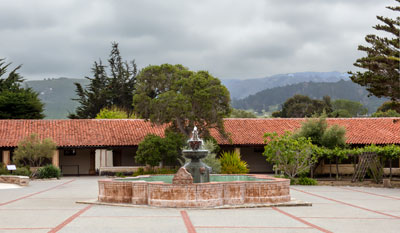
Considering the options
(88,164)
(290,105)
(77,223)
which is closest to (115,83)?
(88,164)

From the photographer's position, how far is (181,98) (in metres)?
30.4

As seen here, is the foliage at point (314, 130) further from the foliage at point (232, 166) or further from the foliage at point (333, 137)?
the foliage at point (232, 166)

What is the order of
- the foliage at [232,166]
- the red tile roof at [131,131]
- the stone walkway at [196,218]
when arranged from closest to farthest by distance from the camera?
the stone walkway at [196,218] → the foliage at [232,166] → the red tile roof at [131,131]

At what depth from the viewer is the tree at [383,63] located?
22.9 m

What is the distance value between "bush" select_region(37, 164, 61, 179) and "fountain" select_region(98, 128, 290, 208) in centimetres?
1512

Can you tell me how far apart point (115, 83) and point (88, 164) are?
910 inches

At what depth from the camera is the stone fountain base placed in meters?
13.3

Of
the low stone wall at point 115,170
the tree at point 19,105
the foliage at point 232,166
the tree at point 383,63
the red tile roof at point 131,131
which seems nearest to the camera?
the tree at point 383,63

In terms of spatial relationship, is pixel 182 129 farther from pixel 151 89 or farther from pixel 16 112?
pixel 16 112

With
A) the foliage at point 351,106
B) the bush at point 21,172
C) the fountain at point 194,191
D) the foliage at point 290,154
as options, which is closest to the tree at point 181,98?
the foliage at point 290,154

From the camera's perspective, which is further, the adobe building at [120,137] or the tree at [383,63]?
the adobe building at [120,137]

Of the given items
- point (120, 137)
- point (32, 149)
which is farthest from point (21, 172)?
point (120, 137)

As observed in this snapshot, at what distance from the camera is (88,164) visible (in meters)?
35.7

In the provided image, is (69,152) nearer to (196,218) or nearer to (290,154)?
(290,154)
